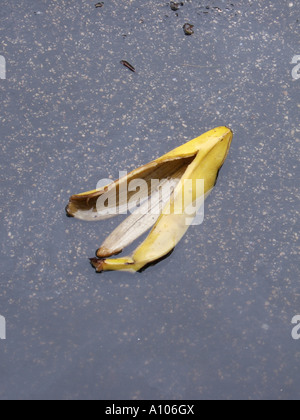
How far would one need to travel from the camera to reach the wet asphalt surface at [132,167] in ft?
6.88

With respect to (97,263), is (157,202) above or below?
above

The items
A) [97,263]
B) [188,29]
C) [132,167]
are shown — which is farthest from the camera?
[188,29]

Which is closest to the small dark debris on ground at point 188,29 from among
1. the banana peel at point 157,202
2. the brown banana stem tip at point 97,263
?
the banana peel at point 157,202

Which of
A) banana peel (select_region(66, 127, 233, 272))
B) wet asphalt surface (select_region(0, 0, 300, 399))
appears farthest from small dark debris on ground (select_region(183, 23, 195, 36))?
banana peel (select_region(66, 127, 233, 272))

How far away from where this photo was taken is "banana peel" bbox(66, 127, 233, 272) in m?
2.20

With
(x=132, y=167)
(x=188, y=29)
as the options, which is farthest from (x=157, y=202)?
(x=188, y=29)

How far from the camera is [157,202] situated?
2.30m

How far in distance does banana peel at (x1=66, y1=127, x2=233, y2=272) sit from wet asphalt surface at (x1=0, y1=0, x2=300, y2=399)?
61 mm

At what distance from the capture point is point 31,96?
258 cm

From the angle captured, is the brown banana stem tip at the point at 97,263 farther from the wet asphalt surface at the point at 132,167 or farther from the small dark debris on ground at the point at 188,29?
the small dark debris on ground at the point at 188,29

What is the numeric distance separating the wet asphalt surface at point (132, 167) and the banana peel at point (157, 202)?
61 mm

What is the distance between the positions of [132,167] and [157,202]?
0.74 ft

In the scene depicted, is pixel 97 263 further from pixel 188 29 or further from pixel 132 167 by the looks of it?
pixel 188 29

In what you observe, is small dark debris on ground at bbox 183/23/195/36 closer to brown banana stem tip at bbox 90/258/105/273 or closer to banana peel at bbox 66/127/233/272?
banana peel at bbox 66/127/233/272
